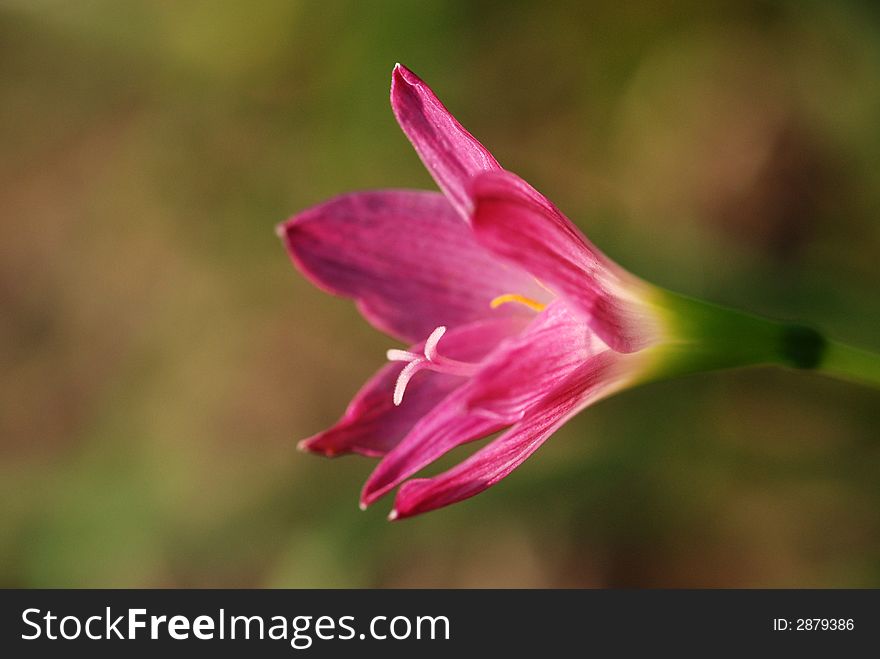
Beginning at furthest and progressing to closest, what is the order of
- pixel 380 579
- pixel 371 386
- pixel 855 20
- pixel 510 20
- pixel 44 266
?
1. pixel 44 266
2. pixel 380 579
3. pixel 510 20
4. pixel 855 20
5. pixel 371 386

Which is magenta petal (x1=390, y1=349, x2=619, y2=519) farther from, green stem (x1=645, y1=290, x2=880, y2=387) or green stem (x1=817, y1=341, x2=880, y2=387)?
green stem (x1=817, y1=341, x2=880, y2=387)

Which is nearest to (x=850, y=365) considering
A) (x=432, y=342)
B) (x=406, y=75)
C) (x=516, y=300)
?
(x=516, y=300)

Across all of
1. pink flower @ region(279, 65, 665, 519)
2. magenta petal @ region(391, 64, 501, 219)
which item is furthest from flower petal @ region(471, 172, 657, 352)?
magenta petal @ region(391, 64, 501, 219)

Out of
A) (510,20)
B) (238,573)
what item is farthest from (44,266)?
(510,20)

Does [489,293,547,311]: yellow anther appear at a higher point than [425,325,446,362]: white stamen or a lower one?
higher

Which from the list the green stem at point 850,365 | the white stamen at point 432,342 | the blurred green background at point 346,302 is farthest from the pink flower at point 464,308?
the blurred green background at point 346,302

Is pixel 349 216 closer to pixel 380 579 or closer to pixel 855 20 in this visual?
pixel 855 20

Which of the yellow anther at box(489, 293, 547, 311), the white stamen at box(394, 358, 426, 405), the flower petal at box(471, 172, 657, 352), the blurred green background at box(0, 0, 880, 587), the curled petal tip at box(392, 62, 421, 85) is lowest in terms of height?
the white stamen at box(394, 358, 426, 405)
